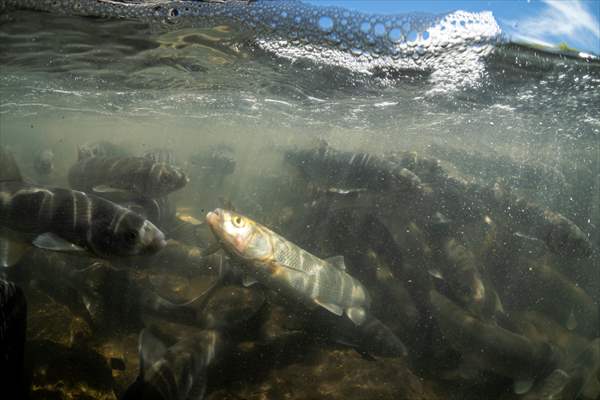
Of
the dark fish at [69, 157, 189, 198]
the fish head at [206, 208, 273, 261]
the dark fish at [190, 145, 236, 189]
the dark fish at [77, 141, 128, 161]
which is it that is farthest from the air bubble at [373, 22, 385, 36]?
the dark fish at [190, 145, 236, 189]

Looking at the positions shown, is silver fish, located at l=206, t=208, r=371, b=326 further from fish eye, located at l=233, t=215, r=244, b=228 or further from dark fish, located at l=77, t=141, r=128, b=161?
dark fish, located at l=77, t=141, r=128, b=161

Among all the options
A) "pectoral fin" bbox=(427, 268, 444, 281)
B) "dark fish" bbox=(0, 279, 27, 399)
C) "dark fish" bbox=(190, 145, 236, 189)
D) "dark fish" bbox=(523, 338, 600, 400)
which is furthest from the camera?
"dark fish" bbox=(190, 145, 236, 189)

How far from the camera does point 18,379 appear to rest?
3.46 meters

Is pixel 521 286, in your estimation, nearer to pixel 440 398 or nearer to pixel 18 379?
pixel 440 398

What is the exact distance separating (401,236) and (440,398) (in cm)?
428

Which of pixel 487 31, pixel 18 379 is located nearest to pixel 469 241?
pixel 487 31

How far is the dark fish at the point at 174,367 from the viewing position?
4.53 meters

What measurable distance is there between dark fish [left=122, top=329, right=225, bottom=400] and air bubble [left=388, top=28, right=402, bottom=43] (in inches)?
323

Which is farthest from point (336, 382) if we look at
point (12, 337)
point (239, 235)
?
point (12, 337)

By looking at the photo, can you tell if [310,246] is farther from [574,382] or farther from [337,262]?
[574,382]

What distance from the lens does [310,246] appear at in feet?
35.0

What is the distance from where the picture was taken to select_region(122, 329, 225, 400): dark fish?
4531 millimetres

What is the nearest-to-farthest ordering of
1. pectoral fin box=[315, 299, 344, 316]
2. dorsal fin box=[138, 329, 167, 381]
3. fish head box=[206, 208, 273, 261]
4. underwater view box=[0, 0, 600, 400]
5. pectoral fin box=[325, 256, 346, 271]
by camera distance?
dorsal fin box=[138, 329, 167, 381]
underwater view box=[0, 0, 600, 400]
fish head box=[206, 208, 273, 261]
pectoral fin box=[315, 299, 344, 316]
pectoral fin box=[325, 256, 346, 271]

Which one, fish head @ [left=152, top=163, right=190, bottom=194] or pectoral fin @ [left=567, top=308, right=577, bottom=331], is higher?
fish head @ [left=152, top=163, right=190, bottom=194]
